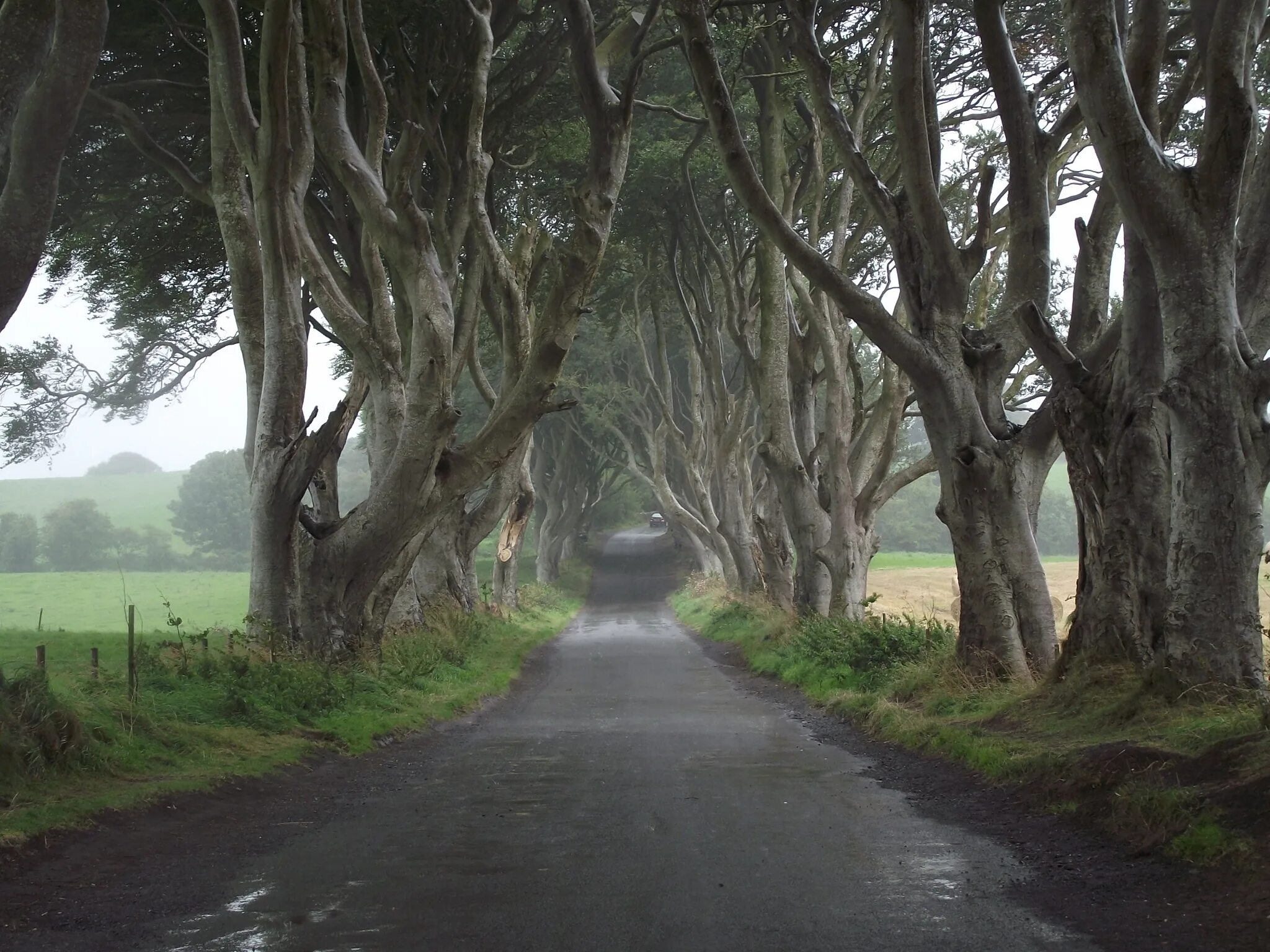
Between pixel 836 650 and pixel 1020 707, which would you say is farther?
pixel 836 650

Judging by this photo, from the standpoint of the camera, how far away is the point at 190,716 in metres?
10.2

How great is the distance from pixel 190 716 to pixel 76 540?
3843 centimetres

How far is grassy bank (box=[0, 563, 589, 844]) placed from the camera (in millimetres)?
7348

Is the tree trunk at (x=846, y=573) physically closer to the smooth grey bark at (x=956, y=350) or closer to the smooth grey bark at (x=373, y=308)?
the smooth grey bark at (x=373, y=308)

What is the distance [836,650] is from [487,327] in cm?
1495

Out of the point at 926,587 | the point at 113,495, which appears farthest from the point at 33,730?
the point at 113,495

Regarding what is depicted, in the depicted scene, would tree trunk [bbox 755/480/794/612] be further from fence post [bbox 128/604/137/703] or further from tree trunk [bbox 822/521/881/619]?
fence post [bbox 128/604/137/703]

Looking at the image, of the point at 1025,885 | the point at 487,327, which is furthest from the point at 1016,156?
the point at 487,327

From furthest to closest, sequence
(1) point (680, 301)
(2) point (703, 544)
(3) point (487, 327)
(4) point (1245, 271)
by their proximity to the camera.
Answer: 1. (2) point (703, 544)
2. (3) point (487, 327)
3. (1) point (680, 301)
4. (4) point (1245, 271)

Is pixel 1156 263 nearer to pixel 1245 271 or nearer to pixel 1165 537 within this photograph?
pixel 1245 271

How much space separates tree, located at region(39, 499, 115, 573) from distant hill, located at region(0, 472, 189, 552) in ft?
11.9

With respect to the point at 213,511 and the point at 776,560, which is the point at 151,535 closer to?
the point at 213,511

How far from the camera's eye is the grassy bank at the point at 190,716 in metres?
7.35

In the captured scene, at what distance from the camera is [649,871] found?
19.7 ft
